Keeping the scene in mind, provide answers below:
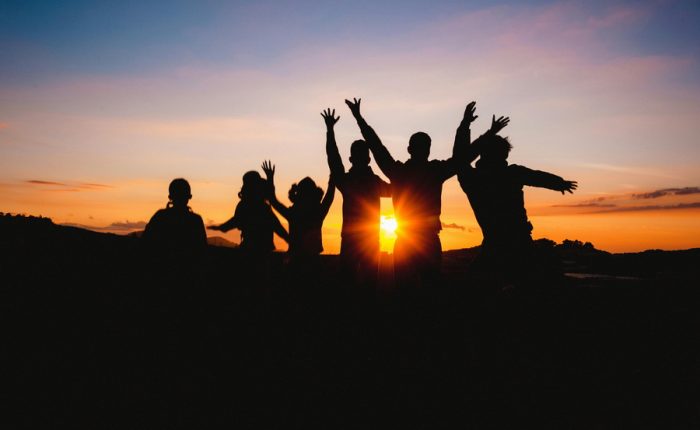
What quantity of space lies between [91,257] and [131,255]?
63 cm

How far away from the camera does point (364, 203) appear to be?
6520 mm

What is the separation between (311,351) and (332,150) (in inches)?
112

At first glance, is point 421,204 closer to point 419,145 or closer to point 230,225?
point 419,145

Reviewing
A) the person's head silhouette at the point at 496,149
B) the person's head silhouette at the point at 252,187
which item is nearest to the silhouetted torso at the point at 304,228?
the person's head silhouette at the point at 252,187

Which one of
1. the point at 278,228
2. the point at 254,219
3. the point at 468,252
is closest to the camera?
the point at 254,219

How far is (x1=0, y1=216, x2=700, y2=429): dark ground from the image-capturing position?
373 cm

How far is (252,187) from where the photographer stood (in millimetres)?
7270

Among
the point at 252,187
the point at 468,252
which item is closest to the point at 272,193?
the point at 252,187

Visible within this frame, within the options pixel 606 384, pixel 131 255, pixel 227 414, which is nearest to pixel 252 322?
pixel 227 414

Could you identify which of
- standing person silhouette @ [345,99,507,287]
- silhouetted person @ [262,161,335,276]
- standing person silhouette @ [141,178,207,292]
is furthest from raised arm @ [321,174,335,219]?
standing person silhouette @ [141,178,207,292]

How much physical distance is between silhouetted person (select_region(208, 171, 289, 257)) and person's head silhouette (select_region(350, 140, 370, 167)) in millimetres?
1538

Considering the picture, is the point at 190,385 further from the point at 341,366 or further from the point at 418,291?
the point at 418,291

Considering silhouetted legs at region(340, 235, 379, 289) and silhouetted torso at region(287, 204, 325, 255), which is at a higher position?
silhouetted torso at region(287, 204, 325, 255)

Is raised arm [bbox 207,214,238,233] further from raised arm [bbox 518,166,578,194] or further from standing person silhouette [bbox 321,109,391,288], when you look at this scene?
raised arm [bbox 518,166,578,194]
